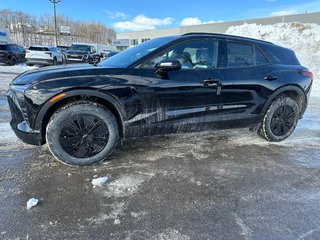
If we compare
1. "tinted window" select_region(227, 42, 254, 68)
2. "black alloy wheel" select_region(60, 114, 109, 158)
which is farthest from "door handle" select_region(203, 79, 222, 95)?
"black alloy wheel" select_region(60, 114, 109, 158)

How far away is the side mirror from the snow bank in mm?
11799

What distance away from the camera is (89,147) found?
342 cm

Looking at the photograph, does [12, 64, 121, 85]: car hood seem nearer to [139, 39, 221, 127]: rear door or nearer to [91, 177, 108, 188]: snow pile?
[139, 39, 221, 127]: rear door

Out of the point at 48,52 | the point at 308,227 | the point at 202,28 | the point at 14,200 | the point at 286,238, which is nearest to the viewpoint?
the point at 286,238

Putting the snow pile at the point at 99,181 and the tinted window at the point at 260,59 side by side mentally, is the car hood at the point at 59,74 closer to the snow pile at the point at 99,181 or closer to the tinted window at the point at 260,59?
the snow pile at the point at 99,181

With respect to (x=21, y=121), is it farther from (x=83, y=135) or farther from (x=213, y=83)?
(x=213, y=83)

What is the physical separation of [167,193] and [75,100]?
1591mm

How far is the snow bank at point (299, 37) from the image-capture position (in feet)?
47.2

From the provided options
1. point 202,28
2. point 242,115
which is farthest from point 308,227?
point 202,28

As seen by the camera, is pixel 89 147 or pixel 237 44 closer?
pixel 89 147

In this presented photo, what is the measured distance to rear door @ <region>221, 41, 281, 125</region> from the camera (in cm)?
392

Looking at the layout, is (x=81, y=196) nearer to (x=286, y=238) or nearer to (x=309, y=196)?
(x=286, y=238)

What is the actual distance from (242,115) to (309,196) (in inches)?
62.9

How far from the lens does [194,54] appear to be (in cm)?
379
